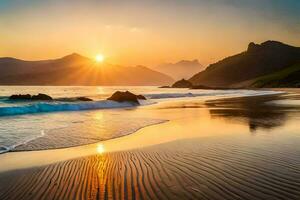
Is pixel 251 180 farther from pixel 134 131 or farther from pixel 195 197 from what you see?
pixel 134 131

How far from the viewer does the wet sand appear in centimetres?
651

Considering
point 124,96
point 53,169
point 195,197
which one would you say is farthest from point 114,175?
point 124,96

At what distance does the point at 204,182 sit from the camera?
23.2ft

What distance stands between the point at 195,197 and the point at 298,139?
27.2 feet

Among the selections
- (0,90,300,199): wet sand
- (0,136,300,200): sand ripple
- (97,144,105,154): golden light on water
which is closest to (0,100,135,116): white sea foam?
(97,144,105,154): golden light on water

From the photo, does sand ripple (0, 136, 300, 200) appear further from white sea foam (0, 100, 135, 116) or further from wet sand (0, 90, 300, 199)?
white sea foam (0, 100, 135, 116)

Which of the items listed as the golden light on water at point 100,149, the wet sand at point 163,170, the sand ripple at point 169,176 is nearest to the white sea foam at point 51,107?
the golden light on water at point 100,149

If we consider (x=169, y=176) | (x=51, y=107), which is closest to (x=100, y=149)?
(x=169, y=176)

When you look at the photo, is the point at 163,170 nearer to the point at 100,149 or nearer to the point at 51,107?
the point at 100,149

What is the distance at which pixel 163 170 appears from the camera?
8328 mm

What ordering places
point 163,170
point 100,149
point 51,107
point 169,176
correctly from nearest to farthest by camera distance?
point 169,176
point 163,170
point 100,149
point 51,107

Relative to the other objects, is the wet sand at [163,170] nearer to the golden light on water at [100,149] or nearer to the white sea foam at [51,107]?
the golden light on water at [100,149]

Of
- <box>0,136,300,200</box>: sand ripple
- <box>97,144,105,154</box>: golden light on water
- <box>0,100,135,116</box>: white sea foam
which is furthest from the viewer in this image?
<box>0,100,135,116</box>: white sea foam

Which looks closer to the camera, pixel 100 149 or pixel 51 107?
pixel 100 149
